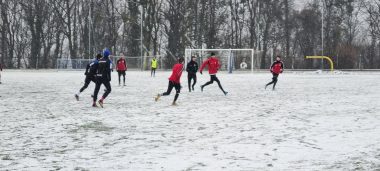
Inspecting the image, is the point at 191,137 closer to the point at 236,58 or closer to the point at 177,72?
the point at 177,72

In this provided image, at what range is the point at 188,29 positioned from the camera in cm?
6297

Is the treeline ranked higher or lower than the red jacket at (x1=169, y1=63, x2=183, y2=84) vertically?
higher

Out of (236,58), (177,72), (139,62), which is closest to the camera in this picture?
(177,72)

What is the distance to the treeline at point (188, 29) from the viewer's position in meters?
63.1

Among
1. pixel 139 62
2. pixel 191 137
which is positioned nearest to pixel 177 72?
pixel 191 137

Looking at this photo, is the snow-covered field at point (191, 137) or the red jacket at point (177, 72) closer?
the snow-covered field at point (191, 137)

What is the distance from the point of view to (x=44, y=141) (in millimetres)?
9055

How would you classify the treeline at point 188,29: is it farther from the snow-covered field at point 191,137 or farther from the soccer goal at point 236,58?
the snow-covered field at point 191,137

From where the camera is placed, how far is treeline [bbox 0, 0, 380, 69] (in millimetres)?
63094

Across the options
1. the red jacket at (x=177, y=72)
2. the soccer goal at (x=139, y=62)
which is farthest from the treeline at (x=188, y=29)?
the red jacket at (x=177, y=72)

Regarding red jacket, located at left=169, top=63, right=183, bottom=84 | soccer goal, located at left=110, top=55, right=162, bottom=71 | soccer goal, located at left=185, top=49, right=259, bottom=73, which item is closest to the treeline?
soccer goal, located at left=110, top=55, right=162, bottom=71

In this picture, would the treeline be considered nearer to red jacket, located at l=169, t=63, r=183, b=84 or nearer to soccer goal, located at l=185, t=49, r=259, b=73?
soccer goal, located at l=185, t=49, r=259, b=73

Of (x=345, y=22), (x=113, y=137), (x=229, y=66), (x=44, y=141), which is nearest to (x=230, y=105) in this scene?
(x=113, y=137)

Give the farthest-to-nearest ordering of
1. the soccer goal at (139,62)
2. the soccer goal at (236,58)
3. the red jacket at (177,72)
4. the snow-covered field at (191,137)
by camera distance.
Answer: the soccer goal at (139,62)
the soccer goal at (236,58)
the red jacket at (177,72)
the snow-covered field at (191,137)
